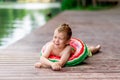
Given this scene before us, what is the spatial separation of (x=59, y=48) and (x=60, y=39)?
5.4 inches

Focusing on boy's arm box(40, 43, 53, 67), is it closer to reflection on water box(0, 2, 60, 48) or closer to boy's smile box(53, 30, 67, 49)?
boy's smile box(53, 30, 67, 49)

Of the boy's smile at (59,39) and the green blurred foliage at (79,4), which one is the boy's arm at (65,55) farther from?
the green blurred foliage at (79,4)

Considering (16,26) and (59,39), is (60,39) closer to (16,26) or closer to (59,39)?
(59,39)

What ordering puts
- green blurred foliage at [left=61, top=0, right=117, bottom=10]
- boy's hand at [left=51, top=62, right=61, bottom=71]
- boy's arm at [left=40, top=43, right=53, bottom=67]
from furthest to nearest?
green blurred foliage at [left=61, top=0, right=117, bottom=10] < boy's arm at [left=40, top=43, right=53, bottom=67] < boy's hand at [left=51, top=62, right=61, bottom=71]

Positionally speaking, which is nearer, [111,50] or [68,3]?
[111,50]

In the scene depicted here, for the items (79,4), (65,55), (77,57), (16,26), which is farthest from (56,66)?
(79,4)

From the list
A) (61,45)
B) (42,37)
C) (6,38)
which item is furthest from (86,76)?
(6,38)

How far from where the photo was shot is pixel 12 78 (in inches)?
127

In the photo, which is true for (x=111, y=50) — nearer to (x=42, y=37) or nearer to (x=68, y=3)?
(x=42, y=37)

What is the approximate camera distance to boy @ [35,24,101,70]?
362cm

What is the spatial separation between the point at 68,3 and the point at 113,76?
15733 mm

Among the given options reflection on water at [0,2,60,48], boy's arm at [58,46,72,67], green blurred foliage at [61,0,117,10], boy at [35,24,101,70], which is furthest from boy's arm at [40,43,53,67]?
green blurred foliage at [61,0,117,10]

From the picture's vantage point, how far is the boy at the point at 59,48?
3621 mm

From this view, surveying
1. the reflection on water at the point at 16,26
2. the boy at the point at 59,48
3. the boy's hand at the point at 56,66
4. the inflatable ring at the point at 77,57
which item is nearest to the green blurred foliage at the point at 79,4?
the reflection on water at the point at 16,26
